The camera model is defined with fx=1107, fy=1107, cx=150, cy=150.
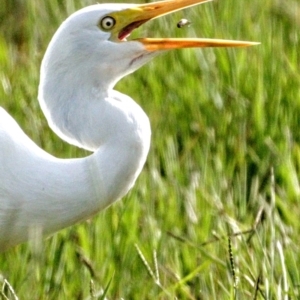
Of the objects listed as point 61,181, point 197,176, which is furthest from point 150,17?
point 197,176

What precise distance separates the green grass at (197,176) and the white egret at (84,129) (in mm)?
134

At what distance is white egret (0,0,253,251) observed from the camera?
111 inches

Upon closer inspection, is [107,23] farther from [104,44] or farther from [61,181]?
[61,181]

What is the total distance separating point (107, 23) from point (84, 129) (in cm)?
31

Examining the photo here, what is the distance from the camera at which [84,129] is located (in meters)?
2.86

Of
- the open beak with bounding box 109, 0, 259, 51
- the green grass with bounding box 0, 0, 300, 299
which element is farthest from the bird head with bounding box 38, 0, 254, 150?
the green grass with bounding box 0, 0, 300, 299

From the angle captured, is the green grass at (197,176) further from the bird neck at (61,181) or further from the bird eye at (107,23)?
the bird eye at (107,23)

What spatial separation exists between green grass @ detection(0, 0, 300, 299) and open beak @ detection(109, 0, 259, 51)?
1.47ft

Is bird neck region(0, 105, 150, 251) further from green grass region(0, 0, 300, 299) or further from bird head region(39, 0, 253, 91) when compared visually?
bird head region(39, 0, 253, 91)

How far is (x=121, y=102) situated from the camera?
287cm

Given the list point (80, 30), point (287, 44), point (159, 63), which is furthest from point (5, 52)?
point (80, 30)

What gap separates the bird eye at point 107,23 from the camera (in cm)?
296

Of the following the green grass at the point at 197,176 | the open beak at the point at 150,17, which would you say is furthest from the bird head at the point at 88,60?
the green grass at the point at 197,176

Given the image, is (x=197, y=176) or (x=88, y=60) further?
(x=197, y=176)
